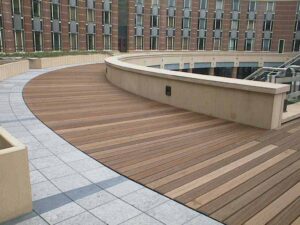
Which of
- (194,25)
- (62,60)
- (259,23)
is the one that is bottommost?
(62,60)

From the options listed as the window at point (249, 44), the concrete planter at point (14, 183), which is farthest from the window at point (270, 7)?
the concrete planter at point (14, 183)

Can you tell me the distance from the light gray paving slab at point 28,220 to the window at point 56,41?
38028 millimetres

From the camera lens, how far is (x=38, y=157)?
6.18 meters

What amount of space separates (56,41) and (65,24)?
103 inches

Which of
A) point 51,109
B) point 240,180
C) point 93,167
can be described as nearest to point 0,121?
point 51,109

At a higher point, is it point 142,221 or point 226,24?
point 226,24

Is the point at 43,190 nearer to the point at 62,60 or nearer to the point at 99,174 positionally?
the point at 99,174

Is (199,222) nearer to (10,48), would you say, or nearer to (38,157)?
(38,157)

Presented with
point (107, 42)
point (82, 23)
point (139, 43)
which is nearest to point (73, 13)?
point (82, 23)

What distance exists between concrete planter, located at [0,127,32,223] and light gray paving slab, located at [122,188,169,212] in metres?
1.41

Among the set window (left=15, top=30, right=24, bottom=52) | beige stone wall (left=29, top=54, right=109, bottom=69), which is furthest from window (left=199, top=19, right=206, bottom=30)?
window (left=15, top=30, right=24, bottom=52)

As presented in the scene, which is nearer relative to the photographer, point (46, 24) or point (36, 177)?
point (36, 177)

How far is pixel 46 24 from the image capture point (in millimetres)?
38250

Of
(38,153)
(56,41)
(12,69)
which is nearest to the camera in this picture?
(38,153)
